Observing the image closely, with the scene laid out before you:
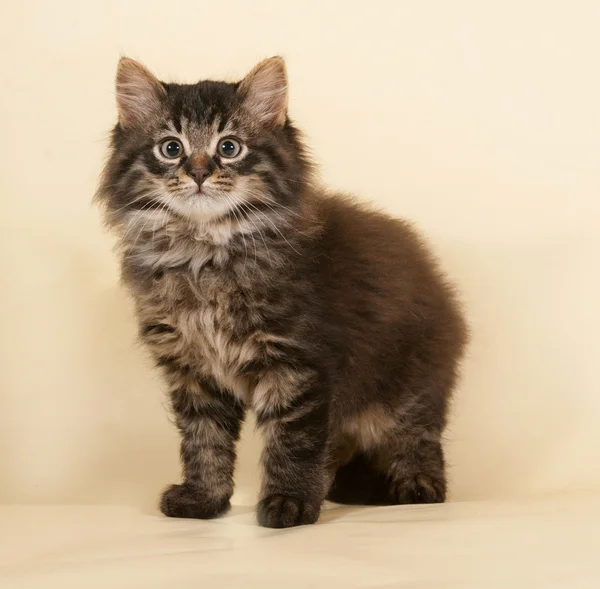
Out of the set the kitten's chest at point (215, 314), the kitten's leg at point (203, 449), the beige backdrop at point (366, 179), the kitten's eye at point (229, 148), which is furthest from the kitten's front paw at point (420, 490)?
the kitten's eye at point (229, 148)

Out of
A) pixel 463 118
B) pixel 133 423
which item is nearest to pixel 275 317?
pixel 133 423

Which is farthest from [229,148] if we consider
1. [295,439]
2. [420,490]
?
[420,490]

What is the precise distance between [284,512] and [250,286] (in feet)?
2.16

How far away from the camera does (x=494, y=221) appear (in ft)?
12.7

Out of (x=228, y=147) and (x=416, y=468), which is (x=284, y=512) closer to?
(x=416, y=468)

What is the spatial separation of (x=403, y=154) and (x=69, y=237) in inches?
A: 55.9

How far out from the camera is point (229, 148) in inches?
110

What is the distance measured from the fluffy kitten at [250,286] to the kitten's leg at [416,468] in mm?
14

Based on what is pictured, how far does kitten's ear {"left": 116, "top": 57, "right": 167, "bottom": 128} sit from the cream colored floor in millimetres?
1249

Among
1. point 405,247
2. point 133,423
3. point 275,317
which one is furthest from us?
point 133,423

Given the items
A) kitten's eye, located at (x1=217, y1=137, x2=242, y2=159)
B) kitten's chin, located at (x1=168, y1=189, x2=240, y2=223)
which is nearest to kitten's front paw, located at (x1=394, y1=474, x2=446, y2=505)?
kitten's chin, located at (x1=168, y1=189, x2=240, y2=223)

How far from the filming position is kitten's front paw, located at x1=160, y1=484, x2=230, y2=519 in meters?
2.94

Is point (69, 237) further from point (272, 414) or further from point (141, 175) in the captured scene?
point (272, 414)

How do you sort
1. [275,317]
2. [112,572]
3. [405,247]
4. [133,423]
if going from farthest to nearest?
[133,423] < [405,247] < [275,317] < [112,572]
